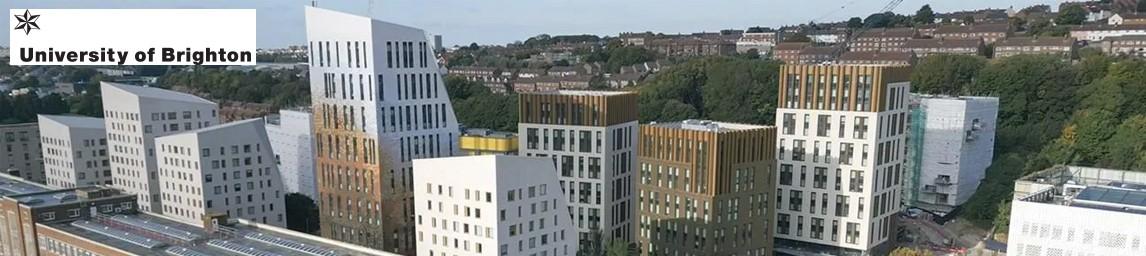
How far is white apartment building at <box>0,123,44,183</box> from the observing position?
4099 inches

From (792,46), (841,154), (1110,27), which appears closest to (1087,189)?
(841,154)

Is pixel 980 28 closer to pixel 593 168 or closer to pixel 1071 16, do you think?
pixel 1071 16

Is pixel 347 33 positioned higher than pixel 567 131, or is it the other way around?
pixel 347 33

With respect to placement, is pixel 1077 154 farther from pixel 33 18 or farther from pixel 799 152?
pixel 33 18

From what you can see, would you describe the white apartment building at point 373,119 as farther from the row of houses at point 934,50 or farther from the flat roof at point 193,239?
the row of houses at point 934,50

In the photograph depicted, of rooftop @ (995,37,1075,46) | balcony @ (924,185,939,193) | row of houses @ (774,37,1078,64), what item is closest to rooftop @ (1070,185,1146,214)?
balcony @ (924,185,939,193)

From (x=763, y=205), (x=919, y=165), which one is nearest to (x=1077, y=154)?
(x=919, y=165)

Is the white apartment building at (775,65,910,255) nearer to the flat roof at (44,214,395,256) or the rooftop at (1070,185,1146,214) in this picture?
the rooftop at (1070,185,1146,214)

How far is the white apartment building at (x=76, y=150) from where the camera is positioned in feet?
288

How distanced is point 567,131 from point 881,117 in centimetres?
2869

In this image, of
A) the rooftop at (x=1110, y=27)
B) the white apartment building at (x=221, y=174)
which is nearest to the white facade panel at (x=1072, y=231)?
the white apartment building at (x=221, y=174)

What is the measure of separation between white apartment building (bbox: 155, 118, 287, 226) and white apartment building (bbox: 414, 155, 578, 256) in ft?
102

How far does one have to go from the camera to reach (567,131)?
70625mm

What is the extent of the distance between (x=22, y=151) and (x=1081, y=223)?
126541 mm
